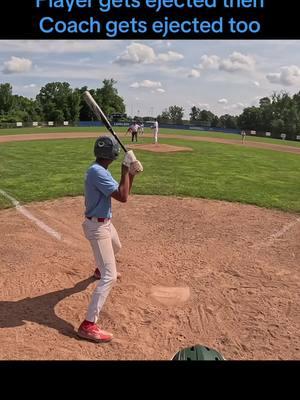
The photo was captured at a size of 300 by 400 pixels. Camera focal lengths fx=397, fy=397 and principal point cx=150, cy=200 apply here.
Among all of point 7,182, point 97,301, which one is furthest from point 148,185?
point 97,301

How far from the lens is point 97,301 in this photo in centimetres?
452

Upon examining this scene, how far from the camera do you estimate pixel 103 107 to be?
243 ft

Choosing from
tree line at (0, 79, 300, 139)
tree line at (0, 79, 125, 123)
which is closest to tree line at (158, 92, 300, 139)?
tree line at (0, 79, 300, 139)

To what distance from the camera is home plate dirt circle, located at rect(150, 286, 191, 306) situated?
5.48 meters

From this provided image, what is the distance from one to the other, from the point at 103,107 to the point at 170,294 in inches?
2816

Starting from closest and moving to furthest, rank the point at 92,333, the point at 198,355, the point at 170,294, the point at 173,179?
the point at 198,355, the point at 92,333, the point at 170,294, the point at 173,179

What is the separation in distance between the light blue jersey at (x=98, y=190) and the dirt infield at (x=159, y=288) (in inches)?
54.7

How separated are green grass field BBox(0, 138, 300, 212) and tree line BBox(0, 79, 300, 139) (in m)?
49.6

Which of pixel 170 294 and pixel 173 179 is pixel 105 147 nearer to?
pixel 170 294

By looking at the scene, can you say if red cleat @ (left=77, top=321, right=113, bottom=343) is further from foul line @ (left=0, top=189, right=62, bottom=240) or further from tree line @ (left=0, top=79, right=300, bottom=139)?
tree line @ (left=0, top=79, right=300, bottom=139)

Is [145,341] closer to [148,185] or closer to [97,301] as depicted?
[97,301]

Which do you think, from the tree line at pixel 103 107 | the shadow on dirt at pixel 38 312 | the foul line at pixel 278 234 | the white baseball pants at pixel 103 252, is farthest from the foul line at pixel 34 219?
the tree line at pixel 103 107

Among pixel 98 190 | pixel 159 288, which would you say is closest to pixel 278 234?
pixel 159 288

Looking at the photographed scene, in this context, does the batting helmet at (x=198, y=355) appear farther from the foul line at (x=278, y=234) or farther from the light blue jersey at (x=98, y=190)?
the foul line at (x=278, y=234)
